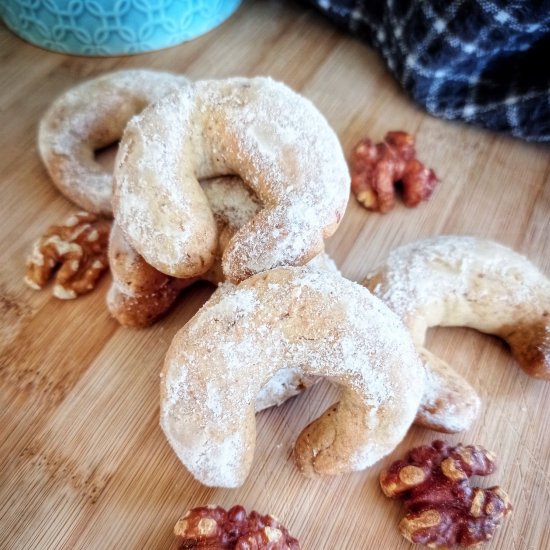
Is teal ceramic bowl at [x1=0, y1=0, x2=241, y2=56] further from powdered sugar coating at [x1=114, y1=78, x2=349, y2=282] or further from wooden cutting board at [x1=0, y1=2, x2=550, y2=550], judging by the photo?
powdered sugar coating at [x1=114, y1=78, x2=349, y2=282]

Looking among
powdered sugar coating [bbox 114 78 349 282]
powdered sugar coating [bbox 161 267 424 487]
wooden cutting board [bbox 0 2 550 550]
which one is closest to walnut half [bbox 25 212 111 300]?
wooden cutting board [bbox 0 2 550 550]

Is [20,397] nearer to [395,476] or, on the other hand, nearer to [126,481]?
[126,481]

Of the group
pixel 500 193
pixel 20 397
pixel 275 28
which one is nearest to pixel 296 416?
pixel 20 397

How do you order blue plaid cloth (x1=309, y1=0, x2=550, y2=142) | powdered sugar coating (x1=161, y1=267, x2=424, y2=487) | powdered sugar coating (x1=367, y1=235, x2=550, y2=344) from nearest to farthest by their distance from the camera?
powdered sugar coating (x1=161, y1=267, x2=424, y2=487) → powdered sugar coating (x1=367, y1=235, x2=550, y2=344) → blue plaid cloth (x1=309, y1=0, x2=550, y2=142)

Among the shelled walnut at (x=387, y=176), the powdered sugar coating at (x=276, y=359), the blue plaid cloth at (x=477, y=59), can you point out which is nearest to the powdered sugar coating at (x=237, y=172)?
the powdered sugar coating at (x=276, y=359)

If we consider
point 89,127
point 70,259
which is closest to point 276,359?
point 70,259

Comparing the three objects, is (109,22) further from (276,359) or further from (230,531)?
(230,531)

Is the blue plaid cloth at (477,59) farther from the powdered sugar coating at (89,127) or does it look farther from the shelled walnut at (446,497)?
the shelled walnut at (446,497)

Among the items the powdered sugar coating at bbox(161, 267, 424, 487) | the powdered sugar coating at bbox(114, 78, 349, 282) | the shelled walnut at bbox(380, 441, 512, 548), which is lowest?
the shelled walnut at bbox(380, 441, 512, 548)
